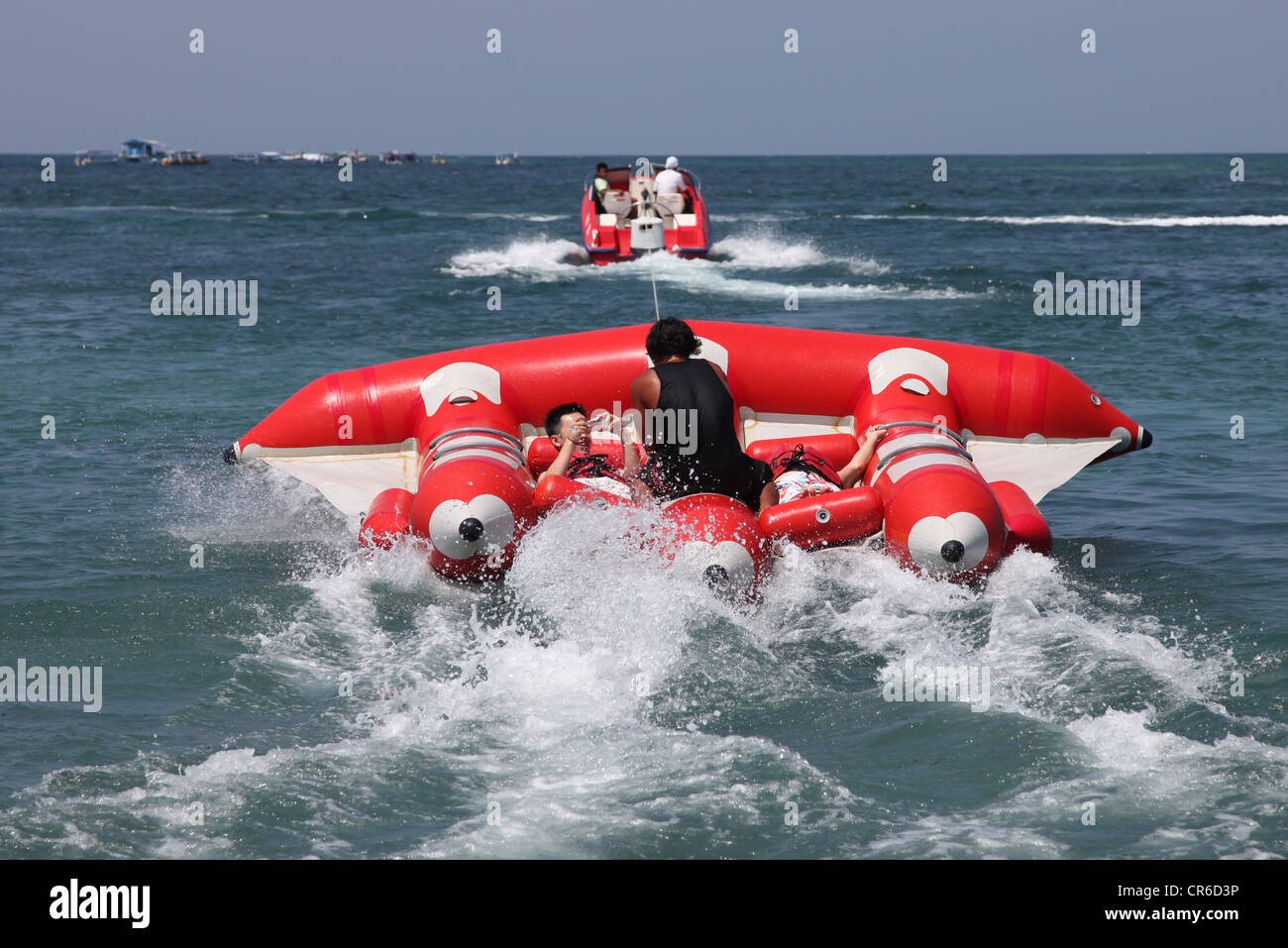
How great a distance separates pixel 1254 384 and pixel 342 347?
8.69 m

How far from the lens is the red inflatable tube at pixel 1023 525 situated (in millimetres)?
5672

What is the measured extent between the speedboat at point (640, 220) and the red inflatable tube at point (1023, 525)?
14.7 m

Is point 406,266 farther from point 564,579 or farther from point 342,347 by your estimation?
point 564,579

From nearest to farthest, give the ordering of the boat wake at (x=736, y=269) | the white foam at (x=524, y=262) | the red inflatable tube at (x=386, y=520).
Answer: the red inflatable tube at (x=386, y=520) < the boat wake at (x=736, y=269) < the white foam at (x=524, y=262)

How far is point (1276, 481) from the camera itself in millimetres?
7547

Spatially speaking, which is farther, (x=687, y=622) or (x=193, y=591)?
(x=193, y=591)

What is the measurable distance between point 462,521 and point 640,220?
49.7 ft

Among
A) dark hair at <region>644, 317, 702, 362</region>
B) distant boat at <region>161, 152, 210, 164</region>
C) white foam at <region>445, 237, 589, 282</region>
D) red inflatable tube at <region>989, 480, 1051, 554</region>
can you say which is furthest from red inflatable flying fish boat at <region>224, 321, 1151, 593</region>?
distant boat at <region>161, 152, 210, 164</region>

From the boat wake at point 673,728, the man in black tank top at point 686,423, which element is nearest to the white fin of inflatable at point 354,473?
the boat wake at point 673,728

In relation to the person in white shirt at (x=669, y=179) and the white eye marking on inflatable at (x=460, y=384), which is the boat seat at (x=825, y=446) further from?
the person in white shirt at (x=669, y=179)

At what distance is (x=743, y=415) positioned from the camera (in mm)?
6570

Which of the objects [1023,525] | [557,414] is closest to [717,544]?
[557,414]

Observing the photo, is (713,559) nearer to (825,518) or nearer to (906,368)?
(825,518)
